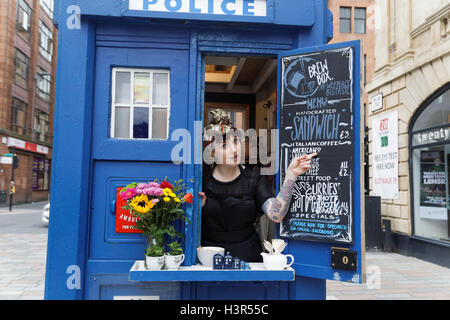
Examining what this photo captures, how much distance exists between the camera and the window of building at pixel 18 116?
948 inches

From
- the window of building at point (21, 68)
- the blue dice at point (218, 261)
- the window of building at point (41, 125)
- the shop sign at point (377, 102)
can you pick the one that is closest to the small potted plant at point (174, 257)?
the blue dice at point (218, 261)

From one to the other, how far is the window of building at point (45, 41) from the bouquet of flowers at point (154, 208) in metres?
29.8

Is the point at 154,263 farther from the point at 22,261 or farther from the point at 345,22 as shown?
the point at 345,22

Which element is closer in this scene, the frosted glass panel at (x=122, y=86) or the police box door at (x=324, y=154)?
the police box door at (x=324, y=154)

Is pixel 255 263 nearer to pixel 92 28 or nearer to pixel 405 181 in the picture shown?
pixel 92 28

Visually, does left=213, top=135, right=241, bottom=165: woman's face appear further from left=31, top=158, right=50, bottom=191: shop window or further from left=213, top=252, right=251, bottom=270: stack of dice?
left=31, top=158, right=50, bottom=191: shop window

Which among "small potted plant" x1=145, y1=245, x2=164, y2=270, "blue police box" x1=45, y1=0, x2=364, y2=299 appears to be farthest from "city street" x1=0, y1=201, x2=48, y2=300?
"small potted plant" x1=145, y1=245, x2=164, y2=270

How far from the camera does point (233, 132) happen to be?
3412 millimetres

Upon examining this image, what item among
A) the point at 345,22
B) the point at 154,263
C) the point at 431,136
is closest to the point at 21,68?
the point at 345,22

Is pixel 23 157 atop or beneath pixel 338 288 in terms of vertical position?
atop

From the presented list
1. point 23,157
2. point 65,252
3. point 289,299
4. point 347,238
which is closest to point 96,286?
point 65,252

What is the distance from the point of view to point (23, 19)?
81.1ft

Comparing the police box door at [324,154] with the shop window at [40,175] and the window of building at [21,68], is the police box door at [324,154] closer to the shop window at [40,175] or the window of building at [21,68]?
the window of building at [21,68]
